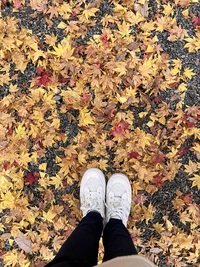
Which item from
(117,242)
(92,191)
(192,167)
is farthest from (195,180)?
(117,242)

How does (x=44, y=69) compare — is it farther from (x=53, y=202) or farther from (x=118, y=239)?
(x=118, y=239)

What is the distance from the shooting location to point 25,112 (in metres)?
2.54

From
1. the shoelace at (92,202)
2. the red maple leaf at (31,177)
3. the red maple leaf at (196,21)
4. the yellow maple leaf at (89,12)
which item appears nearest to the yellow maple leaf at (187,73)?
the red maple leaf at (196,21)

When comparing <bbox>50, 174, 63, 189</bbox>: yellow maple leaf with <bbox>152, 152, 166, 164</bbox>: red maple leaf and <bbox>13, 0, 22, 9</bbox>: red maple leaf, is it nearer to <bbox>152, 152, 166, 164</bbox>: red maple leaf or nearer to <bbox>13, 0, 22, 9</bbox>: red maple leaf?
<bbox>152, 152, 166, 164</bbox>: red maple leaf

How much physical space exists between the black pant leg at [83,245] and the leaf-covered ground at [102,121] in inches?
17.2

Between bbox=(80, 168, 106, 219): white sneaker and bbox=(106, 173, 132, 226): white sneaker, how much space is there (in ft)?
0.16

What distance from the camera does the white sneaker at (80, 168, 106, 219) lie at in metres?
2.46

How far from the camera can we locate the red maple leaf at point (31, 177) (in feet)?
8.45

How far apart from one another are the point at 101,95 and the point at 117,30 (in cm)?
48

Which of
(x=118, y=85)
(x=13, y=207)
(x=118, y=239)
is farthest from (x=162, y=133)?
(x=13, y=207)

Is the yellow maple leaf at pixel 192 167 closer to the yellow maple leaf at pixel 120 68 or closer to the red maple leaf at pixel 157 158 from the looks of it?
the red maple leaf at pixel 157 158

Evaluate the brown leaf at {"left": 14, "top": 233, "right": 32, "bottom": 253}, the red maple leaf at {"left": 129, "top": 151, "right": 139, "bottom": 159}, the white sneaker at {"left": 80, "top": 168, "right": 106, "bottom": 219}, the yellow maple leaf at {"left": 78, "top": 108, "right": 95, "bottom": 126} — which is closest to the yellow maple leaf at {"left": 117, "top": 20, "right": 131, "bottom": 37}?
the yellow maple leaf at {"left": 78, "top": 108, "right": 95, "bottom": 126}

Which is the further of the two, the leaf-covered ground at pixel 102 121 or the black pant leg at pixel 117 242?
the leaf-covered ground at pixel 102 121

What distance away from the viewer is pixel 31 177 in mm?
2576
